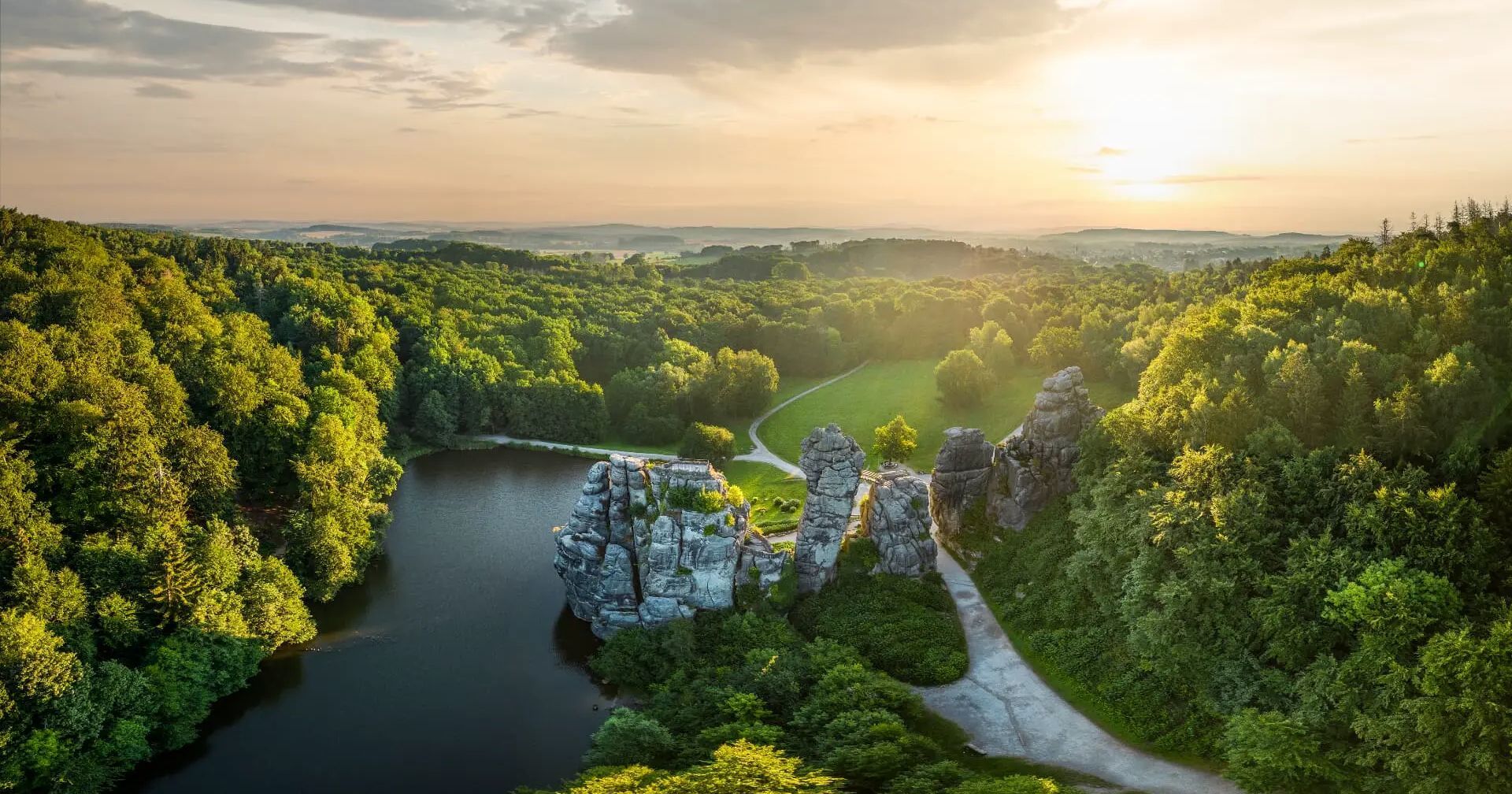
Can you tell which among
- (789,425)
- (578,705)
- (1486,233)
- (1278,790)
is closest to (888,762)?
(1278,790)

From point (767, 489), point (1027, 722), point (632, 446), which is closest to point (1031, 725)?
point (1027, 722)

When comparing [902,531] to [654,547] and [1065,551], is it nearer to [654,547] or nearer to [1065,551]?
[1065,551]

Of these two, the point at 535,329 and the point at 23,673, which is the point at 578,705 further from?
the point at 535,329

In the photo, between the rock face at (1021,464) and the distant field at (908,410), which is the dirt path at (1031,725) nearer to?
the rock face at (1021,464)

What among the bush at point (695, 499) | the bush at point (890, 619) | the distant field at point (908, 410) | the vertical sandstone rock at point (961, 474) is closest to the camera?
the bush at point (890, 619)

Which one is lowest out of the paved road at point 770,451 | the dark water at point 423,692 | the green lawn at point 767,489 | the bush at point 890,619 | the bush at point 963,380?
the dark water at point 423,692

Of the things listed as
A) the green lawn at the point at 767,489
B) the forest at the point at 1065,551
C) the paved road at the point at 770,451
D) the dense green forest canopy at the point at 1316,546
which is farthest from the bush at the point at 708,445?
the dense green forest canopy at the point at 1316,546
